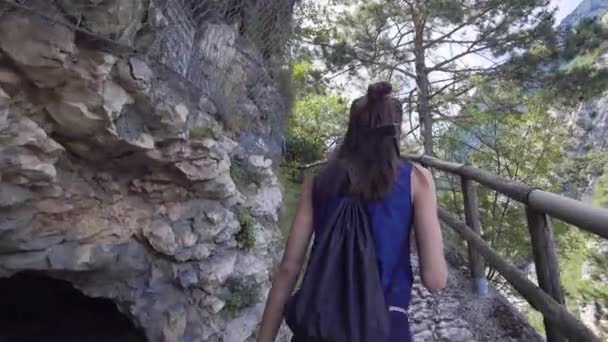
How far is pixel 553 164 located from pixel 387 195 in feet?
22.6

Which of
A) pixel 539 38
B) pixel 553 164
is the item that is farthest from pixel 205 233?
pixel 539 38

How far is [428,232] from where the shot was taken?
4.18 ft

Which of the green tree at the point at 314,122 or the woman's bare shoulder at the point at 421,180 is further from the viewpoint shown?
the green tree at the point at 314,122

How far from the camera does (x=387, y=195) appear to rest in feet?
4.16

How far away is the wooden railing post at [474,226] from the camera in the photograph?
3208 millimetres

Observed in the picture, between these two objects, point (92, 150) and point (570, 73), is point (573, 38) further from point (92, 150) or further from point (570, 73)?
point (92, 150)

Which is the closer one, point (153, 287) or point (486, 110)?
point (153, 287)

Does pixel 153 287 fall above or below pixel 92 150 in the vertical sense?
A: below

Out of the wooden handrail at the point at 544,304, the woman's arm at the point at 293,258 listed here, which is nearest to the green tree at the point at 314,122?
the wooden handrail at the point at 544,304

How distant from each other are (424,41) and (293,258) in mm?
8841

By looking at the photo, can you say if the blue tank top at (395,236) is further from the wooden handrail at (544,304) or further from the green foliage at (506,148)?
the green foliage at (506,148)

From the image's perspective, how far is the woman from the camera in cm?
125

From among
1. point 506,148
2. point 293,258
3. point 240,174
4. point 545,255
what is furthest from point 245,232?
point 506,148

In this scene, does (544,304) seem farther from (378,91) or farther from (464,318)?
(464,318)
